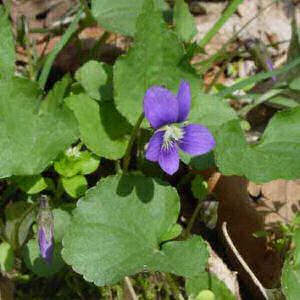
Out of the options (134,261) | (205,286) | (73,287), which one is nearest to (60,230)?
(73,287)

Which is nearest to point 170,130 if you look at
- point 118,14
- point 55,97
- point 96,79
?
point 55,97

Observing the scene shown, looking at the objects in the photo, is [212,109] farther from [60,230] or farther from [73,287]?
[73,287]

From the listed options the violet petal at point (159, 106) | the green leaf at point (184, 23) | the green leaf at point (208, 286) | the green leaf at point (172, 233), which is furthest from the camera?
the green leaf at point (184, 23)

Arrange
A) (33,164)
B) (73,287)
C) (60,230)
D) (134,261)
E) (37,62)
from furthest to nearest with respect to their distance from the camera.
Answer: (37,62) → (73,287) → (60,230) → (33,164) → (134,261)

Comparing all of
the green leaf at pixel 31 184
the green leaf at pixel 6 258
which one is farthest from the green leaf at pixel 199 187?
the green leaf at pixel 6 258

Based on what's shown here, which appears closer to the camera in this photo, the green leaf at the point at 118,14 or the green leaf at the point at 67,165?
the green leaf at the point at 67,165

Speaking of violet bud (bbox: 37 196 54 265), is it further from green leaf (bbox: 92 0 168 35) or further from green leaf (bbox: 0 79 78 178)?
green leaf (bbox: 92 0 168 35)

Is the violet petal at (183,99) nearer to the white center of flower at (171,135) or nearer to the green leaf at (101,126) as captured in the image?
the white center of flower at (171,135)
